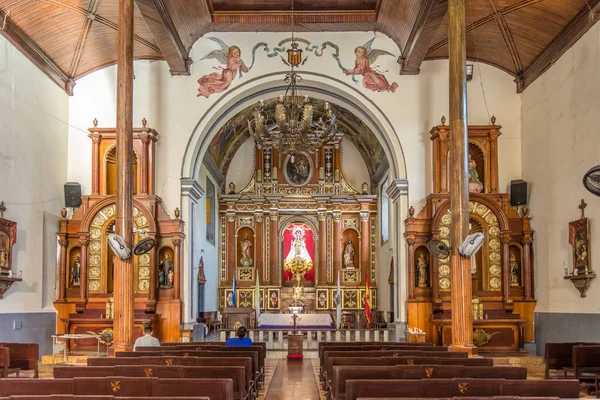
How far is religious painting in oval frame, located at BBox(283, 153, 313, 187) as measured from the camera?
24328mm

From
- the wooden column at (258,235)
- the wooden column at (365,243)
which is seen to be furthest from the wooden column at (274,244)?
the wooden column at (365,243)

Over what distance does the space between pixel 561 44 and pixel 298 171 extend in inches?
481

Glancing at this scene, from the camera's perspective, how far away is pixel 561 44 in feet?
43.7

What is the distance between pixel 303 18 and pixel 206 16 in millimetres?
2099

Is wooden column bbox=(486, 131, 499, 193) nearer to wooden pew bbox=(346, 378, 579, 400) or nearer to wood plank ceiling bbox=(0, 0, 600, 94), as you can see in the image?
wood plank ceiling bbox=(0, 0, 600, 94)

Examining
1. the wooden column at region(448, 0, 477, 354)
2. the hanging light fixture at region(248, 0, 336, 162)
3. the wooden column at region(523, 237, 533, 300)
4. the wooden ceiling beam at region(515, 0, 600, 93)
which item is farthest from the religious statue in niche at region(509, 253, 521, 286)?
the hanging light fixture at region(248, 0, 336, 162)

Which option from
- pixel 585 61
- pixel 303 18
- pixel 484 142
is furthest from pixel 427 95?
pixel 585 61

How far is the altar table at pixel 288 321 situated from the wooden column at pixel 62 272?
567cm

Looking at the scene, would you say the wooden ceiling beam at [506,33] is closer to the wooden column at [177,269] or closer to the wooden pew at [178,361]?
the wooden column at [177,269]

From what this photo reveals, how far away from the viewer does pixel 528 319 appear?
1473 centimetres

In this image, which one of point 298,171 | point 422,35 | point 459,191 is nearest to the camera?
point 459,191

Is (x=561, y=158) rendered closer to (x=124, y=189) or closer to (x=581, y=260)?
(x=581, y=260)

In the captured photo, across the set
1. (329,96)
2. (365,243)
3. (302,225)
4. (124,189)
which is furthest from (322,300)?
(124,189)

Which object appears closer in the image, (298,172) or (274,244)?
(274,244)
